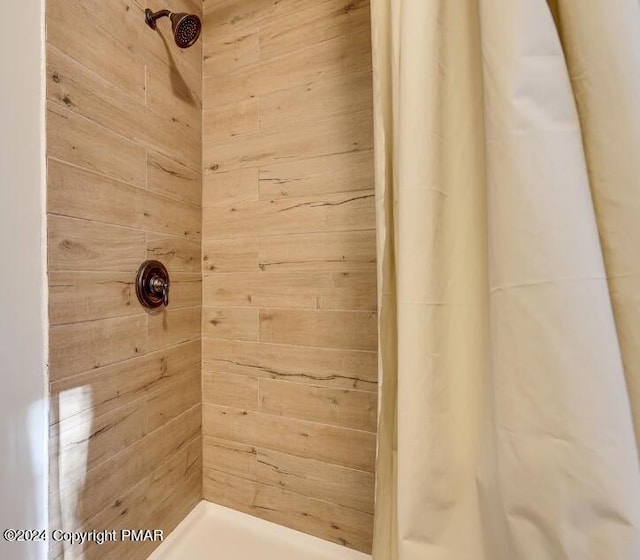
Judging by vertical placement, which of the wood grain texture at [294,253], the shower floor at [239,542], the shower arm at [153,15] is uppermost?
the shower arm at [153,15]

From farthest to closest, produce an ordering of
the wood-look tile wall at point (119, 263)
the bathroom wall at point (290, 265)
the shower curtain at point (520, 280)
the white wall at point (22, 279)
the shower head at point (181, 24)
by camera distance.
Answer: the bathroom wall at point (290, 265) < the shower head at point (181, 24) < the wood-look tile wall at point (119, 263) < the white wall at point (22, 279) < the shower curtain at point (520, 280)

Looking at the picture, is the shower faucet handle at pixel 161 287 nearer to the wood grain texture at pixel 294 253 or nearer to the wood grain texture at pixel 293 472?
the wood grain texture at pixel 294 253

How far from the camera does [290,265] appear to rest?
3.72ft

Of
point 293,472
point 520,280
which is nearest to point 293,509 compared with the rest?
point 293,472

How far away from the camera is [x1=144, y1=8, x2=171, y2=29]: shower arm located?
38.1 inches

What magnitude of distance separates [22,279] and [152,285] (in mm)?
339

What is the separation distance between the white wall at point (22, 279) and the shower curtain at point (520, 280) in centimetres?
80

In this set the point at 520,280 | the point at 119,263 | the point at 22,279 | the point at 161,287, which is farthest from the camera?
the point at 161,287

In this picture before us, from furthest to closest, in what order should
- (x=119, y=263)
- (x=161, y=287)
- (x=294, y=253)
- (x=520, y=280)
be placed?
(x=294, y=253) < (x=161, y=287) < (x=119, y=263) < (x=520, y=280)

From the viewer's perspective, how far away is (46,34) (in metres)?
0.71

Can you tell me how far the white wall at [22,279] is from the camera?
24.7 inches

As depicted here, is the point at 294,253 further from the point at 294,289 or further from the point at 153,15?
the point at 153,15

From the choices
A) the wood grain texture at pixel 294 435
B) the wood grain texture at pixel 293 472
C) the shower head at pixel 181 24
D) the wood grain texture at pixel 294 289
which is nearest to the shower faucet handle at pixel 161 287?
the wood grain texture at pixel 294 289

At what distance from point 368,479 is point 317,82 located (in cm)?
140
